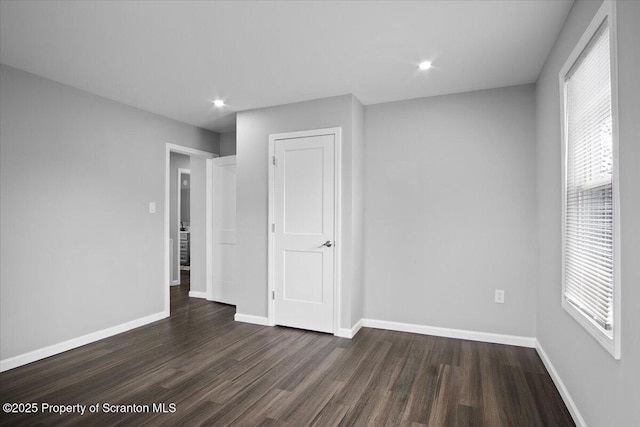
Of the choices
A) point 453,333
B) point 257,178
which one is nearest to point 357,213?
Answer: point 257,178

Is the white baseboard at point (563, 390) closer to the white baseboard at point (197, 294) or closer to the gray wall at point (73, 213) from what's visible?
the gray wall at point (73, 213)

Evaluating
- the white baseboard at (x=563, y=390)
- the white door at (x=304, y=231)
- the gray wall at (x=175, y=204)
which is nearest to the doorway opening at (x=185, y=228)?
the gray wall at (x=175, y=204)

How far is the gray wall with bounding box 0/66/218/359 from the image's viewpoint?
9.61ft

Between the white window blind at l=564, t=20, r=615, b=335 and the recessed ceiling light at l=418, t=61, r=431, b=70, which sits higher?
the recessed ceiling light at l=418, t=61, r=431, b=70

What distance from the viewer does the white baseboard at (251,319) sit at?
4.03m

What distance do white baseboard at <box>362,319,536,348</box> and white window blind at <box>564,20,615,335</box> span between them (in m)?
1.26

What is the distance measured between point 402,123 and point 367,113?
0.43 metres

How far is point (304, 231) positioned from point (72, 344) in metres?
2.45

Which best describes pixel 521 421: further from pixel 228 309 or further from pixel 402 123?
pixel 228 309

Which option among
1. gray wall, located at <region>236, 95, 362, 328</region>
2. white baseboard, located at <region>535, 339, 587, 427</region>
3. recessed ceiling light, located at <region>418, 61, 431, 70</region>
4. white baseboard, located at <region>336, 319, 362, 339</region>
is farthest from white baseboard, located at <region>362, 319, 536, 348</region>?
recessed ceiling light, located at <region>418, 61, 431, 70</region>

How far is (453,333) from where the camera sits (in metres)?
3.60

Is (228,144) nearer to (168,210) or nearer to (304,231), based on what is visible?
(168,210)

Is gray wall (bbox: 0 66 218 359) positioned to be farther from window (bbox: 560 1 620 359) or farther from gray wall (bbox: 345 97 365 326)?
window (bbox: 560 1 620 359)

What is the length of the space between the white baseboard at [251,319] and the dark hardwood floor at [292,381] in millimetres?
312
